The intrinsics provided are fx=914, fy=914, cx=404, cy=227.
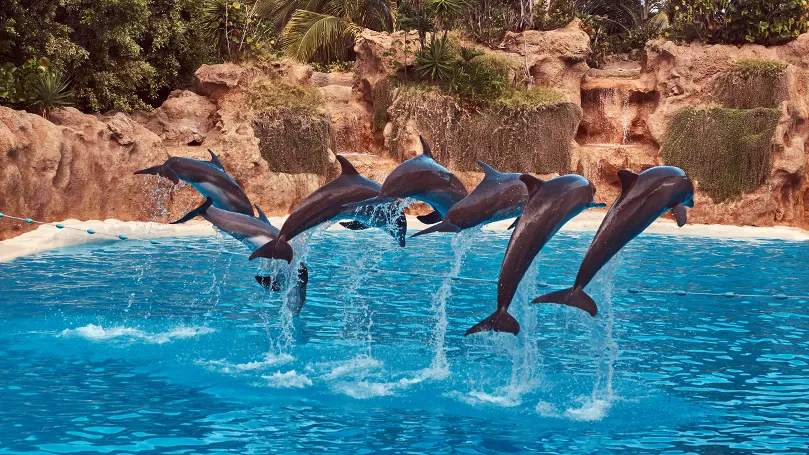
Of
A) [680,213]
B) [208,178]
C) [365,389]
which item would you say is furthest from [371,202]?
[680,213]

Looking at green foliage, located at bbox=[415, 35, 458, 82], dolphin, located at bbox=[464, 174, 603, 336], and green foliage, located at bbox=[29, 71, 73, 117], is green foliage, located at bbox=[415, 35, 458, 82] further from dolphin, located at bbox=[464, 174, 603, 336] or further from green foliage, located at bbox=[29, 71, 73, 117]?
dolphin, located at bbox=[464, 174, 603, 336]

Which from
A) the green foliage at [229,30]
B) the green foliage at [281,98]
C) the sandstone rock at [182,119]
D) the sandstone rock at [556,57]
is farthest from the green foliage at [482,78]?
the sandstone rock at [182,119]

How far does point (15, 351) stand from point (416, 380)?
134 inches

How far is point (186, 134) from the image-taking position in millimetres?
18531

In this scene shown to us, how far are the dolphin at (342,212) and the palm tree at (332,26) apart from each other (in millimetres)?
21315

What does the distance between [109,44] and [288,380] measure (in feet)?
45.3

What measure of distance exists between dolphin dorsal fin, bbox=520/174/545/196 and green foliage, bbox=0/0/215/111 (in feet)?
44.6

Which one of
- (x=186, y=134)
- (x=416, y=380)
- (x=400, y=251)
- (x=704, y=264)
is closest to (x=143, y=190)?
(x=186, y=134)

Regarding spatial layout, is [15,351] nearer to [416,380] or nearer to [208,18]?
[416,380]

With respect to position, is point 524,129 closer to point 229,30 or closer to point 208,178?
point 229,30

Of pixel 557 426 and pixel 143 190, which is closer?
pixel 557 426

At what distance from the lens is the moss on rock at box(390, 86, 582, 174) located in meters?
20.5

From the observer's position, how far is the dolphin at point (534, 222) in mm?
5566

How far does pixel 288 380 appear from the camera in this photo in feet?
22.7
